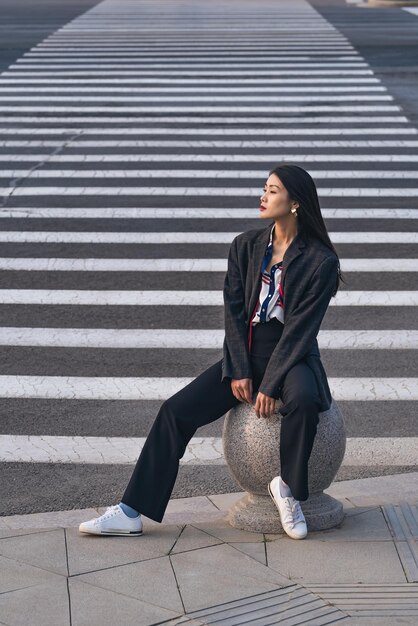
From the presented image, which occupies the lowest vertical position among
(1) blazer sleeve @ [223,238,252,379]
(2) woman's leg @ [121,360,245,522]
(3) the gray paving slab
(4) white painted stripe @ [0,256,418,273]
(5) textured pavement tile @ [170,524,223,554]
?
(4) white painted stripe @ [0,256,418,273]

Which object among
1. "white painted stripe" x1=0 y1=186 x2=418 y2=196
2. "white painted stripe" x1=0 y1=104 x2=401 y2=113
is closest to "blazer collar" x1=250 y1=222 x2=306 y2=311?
"white painted stripe" x1=0 y1=186 x2=418 y2=196

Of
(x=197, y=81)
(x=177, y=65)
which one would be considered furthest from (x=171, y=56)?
(x=197, y=81)

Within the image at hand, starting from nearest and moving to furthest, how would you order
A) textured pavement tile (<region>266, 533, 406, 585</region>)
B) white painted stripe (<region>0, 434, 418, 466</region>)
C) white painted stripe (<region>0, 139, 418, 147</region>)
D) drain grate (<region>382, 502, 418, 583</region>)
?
1. textured pavement tile (<region>266, 533, 406, 585</region>)
2. drain grate (<region>382, 502, 418, 583</region>)
3. white painted stripe (<region>0, 434, 418, 466</region>)
4. white painted stripe (<region>0, 139, 418, 147</region>)

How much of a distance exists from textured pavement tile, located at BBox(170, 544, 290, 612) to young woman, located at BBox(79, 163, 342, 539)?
0.35 m

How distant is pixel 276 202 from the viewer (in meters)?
5.81

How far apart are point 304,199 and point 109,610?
7.18ft

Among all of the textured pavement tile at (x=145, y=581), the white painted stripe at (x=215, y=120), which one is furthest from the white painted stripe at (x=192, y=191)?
the textured pavement tile at (x=145, y=581)

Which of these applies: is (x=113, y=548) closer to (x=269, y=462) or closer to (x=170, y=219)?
(x=269, y=462)

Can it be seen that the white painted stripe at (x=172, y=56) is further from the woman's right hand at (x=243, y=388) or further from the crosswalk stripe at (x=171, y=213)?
the woman's right hand at (x=243, y=388)

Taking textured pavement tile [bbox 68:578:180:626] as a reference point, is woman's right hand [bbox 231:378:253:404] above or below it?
above

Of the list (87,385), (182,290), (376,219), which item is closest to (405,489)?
(87,385)

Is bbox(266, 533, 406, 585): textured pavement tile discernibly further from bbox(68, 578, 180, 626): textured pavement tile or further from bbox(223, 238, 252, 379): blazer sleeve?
bbox(223, 238, 252, 379): blazer sleeve

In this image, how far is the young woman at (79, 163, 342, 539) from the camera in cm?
571

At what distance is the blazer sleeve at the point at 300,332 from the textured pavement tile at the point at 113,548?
2.88ft
